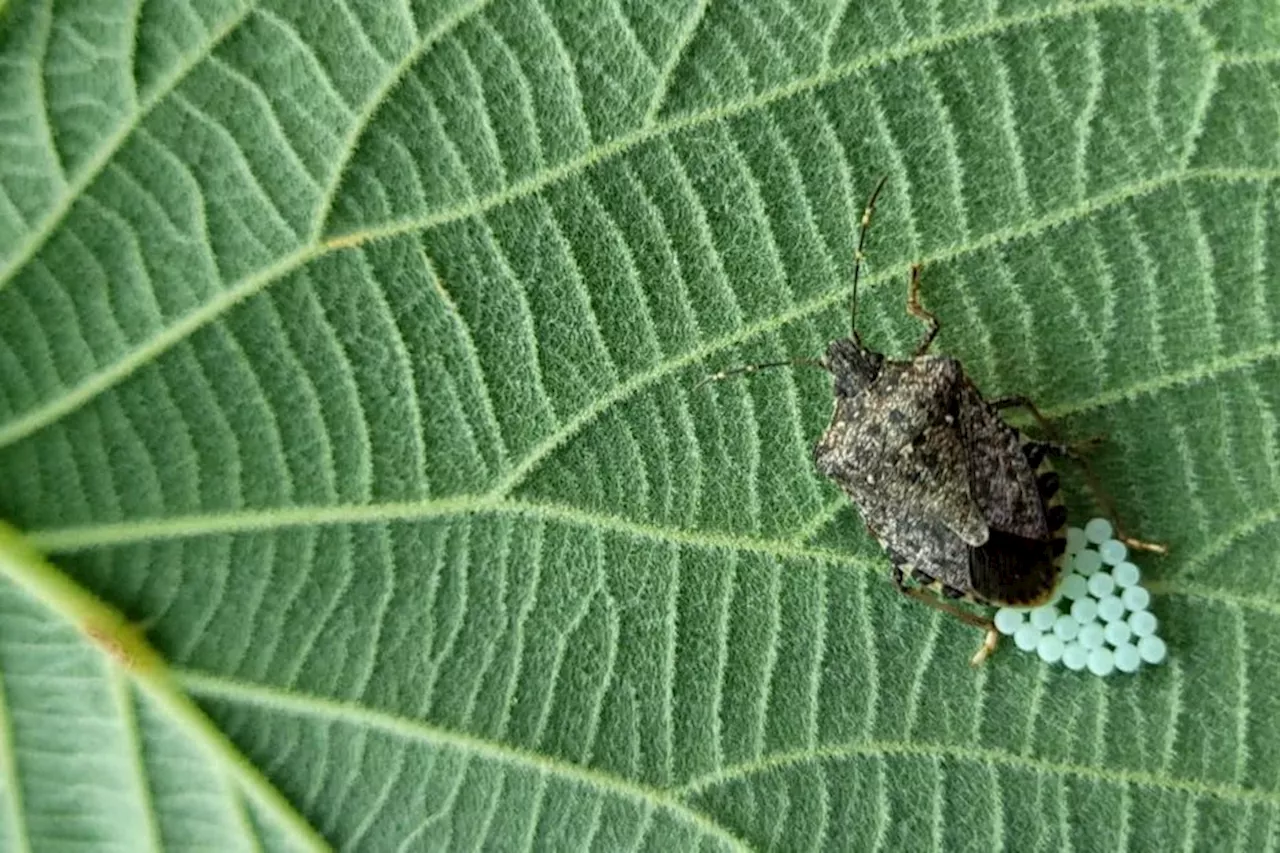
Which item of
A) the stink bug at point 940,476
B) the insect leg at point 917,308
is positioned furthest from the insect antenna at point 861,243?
the insect leg at point 917,308

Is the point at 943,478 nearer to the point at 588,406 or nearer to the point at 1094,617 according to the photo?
the point at 1094,617

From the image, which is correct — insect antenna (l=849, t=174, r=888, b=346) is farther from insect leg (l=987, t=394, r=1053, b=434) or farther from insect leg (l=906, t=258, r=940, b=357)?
insect leg (l=987, t=394, r=1053, b=434)

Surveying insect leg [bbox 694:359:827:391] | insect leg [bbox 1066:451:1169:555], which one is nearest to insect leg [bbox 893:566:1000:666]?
insect leg [bbox 1066:451:1169:555]

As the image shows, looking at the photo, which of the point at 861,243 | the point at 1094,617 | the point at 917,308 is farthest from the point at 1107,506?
the point at 861,243

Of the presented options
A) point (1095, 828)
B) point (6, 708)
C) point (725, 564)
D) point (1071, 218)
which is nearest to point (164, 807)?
point (6, 708)

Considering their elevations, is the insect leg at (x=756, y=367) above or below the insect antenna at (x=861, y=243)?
below

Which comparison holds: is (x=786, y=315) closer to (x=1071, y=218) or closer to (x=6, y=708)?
(x=1071, y=218)

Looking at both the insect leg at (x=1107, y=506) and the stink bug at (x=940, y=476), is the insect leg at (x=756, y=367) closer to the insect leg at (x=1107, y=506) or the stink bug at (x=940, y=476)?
the stink bug at (x=940, y=476)
